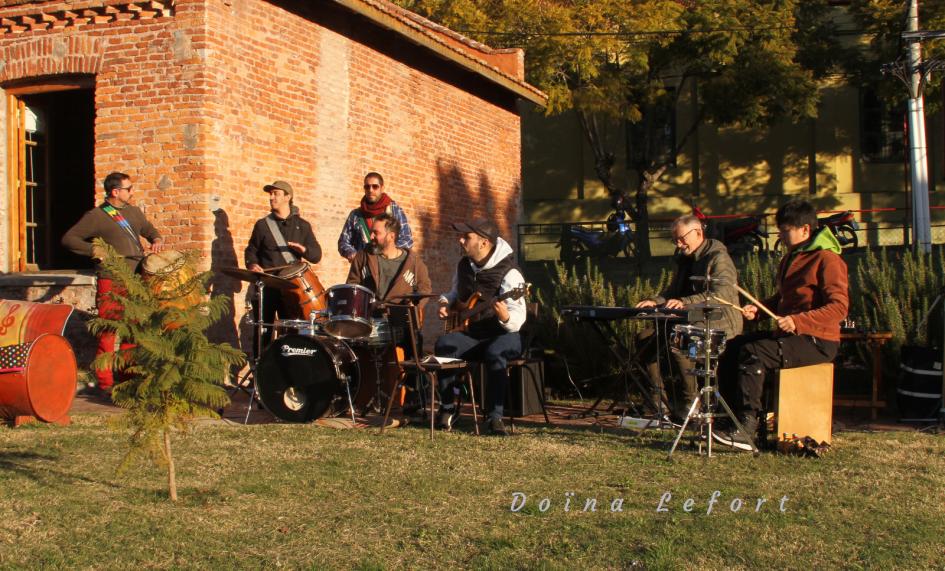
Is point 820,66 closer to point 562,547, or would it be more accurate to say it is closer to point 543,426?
point 543,426

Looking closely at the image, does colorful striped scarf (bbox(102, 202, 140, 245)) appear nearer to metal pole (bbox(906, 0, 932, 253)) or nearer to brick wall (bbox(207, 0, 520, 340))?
brick wall (bbox(207, 0, 520, 340))

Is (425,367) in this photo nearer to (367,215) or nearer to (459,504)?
(459,504)

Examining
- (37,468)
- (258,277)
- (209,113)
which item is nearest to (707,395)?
(258,277)

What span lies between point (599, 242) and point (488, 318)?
45.7ft

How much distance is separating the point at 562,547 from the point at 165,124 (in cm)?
736

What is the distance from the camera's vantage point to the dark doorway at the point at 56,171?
39.8 ft

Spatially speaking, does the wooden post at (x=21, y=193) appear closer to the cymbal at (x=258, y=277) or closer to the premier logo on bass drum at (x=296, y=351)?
the cymbal at (x=258, y=277)

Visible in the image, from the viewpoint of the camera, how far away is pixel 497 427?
26.5ft

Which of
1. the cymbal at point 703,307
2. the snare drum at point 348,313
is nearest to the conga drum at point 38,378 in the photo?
the snare drum at point 348,313

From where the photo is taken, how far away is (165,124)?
1074 centimetres

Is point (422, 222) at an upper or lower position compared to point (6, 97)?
lower

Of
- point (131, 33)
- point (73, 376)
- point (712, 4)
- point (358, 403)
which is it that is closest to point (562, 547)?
Answer: point (358, 403)

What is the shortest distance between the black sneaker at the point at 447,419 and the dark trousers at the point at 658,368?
1.55 m

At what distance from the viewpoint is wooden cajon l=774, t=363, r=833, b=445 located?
7137 millimetres
